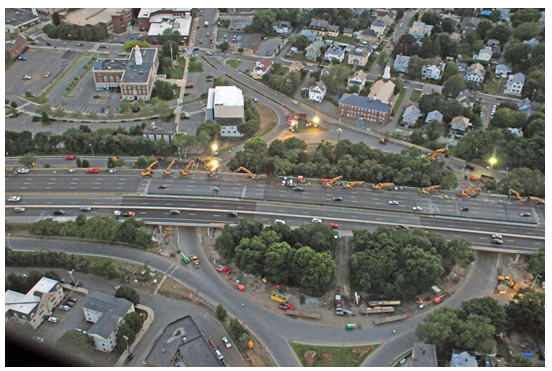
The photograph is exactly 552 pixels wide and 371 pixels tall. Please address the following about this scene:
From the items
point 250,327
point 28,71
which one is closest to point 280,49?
point 28,71

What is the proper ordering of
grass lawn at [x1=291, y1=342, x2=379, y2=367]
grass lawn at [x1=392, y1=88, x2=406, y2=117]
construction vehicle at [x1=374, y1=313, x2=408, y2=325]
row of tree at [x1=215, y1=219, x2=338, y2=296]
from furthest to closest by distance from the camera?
grass lawn at [x1=392, y1=88, x2=406, y2=117] → row of tree at [x1=215, y1=219, x2=338, y2=296] → construction vehicle at [x1=374, y1=313, x2=408, y2=325] → grass lawn at [x1=291, y1=342, x2=379, y2=367]

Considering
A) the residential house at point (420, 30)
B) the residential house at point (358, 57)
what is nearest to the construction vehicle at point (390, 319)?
the residential house at point (358, 57)

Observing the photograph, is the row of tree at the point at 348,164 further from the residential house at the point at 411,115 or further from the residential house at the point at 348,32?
the residential house at the point at 348,32

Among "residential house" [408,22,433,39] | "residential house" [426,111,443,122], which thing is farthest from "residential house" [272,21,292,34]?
"residential house" [426,111,443,122]

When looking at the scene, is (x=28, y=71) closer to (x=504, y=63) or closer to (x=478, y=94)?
(x=478, y=94)

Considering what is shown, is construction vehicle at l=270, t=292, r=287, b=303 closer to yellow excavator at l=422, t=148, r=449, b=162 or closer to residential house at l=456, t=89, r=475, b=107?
yellow excavator at l=422, t=148, r=449, b=162

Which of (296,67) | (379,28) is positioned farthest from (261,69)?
(379,28)

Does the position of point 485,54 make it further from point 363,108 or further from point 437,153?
point 437,153
